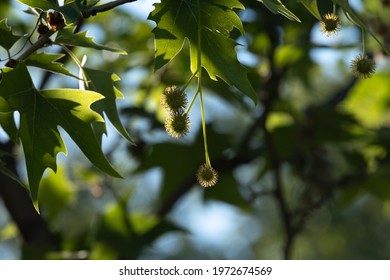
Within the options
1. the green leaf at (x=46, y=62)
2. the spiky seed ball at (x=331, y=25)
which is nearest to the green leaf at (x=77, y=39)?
the green leaf at (x=46, y=62)

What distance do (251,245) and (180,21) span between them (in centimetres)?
783

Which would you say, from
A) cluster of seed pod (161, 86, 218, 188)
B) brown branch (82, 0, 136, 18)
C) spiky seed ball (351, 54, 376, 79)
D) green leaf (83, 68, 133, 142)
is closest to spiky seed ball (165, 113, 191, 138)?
cluster of seed pod (161, 86, 218, 188)

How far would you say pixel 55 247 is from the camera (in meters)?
2.73

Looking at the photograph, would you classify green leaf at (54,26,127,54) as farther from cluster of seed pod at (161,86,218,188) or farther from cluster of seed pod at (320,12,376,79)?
cluster of seed pod at (320,12,376,79)

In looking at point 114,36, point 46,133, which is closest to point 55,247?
point 114,36

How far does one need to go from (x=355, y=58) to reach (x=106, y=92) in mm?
482

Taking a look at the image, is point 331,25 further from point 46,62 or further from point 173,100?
point 46,62

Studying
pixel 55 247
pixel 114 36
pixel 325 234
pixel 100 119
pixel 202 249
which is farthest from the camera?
pixel 202 249

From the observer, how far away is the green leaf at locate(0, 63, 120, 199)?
1425mm

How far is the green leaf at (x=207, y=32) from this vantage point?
4.63ft

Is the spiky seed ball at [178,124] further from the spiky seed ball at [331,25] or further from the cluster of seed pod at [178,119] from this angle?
the spiky seed ball at [331,25]

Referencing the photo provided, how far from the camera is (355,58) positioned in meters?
1.49

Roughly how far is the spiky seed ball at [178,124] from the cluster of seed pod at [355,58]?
11.7 inches

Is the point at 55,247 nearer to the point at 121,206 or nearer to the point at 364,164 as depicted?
the point at 121,206
